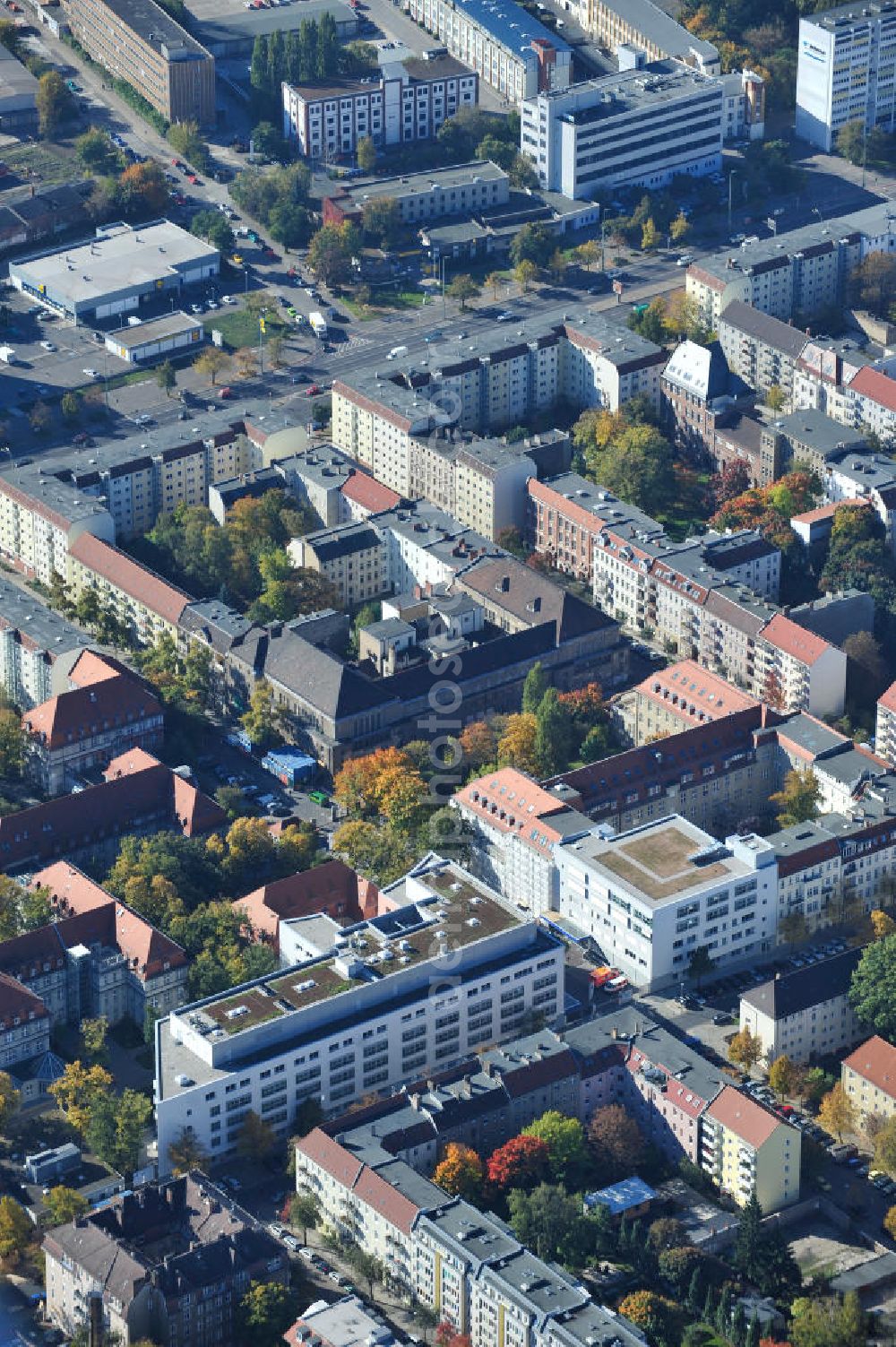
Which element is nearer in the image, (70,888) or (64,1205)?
(64,1205)

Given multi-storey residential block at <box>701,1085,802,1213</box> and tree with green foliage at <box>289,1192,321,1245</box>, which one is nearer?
tree with green foliage at <box>289,1192,321,1245</box>

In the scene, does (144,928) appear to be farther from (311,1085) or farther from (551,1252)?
(551,1252)

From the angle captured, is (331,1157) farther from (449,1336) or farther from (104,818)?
(104,818)

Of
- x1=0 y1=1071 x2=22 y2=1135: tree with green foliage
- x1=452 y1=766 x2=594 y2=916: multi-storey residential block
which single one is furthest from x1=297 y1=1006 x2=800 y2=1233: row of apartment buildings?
x1=0 y1=1071 x2=22 y2=1135: tree with green foliage

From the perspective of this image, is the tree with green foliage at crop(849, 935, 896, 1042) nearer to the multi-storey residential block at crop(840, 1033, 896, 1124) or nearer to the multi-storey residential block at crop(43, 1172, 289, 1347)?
the multi-storey residential block at crop(840, 1033, 896, 1124)

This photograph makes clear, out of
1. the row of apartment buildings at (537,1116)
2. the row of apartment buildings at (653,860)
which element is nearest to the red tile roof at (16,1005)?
the row of apartment buildings at (537,1116)

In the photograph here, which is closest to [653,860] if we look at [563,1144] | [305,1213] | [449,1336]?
[563,1144]

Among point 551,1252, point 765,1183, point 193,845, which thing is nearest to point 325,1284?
point 551,1252
